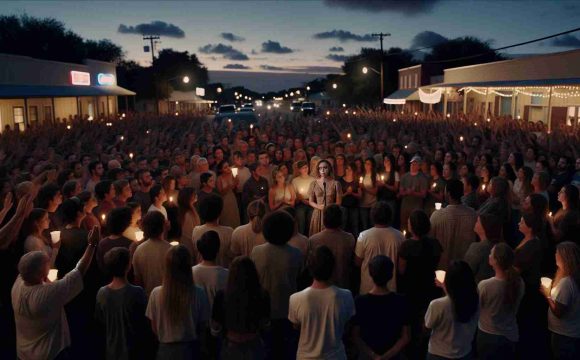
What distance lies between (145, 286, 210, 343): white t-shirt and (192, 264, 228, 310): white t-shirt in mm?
261

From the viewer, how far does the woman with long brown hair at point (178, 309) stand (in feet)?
11.3

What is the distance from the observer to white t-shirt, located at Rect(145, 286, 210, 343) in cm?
354

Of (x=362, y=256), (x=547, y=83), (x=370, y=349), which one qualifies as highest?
(x=547, y=83)

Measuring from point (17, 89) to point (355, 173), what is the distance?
19.8 meters

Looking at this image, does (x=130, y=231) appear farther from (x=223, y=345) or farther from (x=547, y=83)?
(x=547, y=83)

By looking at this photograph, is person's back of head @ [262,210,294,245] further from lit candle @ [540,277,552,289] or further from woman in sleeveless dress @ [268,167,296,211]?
woman in sleeveless dress @ [268,167,296,211]


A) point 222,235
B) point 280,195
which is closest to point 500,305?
point 222,235

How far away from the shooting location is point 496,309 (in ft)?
12.4

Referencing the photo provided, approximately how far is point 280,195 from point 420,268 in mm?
3147

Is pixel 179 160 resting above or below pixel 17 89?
below

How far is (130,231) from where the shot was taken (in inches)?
198

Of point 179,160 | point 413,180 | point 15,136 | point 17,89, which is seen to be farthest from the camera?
point 17,89

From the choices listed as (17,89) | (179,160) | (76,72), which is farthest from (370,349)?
(76,72)

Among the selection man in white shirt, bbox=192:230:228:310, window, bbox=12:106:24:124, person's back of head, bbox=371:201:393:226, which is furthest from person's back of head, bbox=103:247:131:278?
window, bbox=12:106:24:124
